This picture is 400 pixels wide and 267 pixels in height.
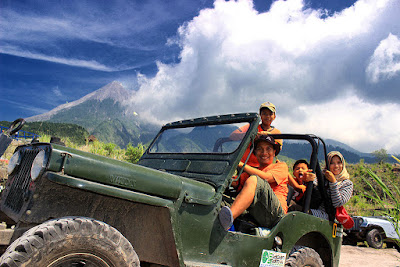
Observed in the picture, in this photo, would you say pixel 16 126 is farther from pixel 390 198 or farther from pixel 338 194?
pixel 390 198

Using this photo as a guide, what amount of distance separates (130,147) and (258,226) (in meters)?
11.6

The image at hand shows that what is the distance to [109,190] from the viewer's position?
91.2 inches

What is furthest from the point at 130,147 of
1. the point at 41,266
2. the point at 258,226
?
the point at 41,266

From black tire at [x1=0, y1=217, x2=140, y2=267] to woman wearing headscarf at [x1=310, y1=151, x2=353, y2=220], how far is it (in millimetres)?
2657

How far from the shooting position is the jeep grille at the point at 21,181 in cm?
251

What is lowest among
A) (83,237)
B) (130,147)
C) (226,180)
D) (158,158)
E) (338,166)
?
(83,237)

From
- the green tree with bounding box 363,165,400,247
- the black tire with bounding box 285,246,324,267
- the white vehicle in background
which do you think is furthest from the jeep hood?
the white vehicle in background

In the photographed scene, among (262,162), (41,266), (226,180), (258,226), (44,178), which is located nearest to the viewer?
(41,266)

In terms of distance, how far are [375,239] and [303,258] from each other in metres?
8.73

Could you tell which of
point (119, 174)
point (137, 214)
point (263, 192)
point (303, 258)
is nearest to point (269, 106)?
point (263, 192)

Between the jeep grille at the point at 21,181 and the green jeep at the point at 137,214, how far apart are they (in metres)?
0.01

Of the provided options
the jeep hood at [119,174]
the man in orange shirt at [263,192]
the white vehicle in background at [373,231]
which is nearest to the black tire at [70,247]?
the jeep hood at [119,174]

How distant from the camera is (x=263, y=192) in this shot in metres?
3.20

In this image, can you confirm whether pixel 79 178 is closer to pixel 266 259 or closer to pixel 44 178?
pixel 44 178
